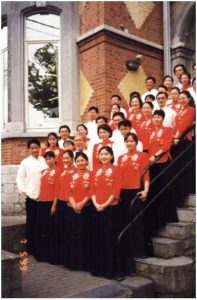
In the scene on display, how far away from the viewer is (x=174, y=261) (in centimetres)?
491

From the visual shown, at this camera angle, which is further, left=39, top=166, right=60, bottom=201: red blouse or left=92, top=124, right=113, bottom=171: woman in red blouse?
left=39, top=166, right=60, bottom=201: red blouse

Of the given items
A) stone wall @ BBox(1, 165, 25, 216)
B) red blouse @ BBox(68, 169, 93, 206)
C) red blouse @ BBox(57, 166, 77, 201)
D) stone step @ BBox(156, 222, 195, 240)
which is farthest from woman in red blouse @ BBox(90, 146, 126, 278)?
stone wall @ BBox(1, 165, 25, 216)

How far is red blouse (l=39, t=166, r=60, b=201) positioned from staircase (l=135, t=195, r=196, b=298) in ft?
5.30

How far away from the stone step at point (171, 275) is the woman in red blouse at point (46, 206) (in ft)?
5.46

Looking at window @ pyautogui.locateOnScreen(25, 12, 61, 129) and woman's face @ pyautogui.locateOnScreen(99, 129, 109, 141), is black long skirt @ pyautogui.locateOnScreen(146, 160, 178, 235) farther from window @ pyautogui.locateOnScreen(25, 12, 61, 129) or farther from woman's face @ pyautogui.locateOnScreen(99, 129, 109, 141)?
window @ pyautogui.locateOnScreen(25, 12, 61, 129)

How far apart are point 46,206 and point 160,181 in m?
1.72

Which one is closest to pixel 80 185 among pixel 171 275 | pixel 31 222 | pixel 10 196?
pixel 31 222

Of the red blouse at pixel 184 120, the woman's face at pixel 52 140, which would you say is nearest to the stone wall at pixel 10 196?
the woman's face at pixel 52 140

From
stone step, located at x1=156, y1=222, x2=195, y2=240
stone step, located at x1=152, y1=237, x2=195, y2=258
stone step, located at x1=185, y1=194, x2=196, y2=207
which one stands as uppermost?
stone step, located at x1=185, y1=194, x2=196, y2=207

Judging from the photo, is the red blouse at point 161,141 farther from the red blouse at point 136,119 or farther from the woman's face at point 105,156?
the woman's face at point 105,156

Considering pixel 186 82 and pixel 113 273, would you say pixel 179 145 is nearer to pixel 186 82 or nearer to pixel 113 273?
pixel 186 82

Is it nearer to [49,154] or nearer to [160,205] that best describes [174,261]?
[160,205]

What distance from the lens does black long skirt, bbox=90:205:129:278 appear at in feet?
16.1

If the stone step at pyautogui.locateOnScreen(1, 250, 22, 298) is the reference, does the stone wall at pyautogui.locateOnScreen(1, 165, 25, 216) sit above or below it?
above
